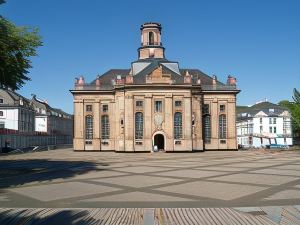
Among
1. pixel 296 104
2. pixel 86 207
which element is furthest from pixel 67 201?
pixel 296 104

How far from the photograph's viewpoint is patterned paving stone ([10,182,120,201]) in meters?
17.9

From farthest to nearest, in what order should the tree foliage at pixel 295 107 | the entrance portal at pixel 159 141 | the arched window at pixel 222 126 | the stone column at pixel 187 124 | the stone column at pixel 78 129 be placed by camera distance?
the tree foliage at pixel 295 107 → the stone column at pixel 78 129 → the arched window at pixel 222 126 → the entrance portal at pixel 159 141 → the stone column at pixel 187 124

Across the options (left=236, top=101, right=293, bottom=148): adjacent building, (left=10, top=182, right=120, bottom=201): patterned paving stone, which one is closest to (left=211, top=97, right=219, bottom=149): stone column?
(left=236, top=101, right=293, bottom=148): adjacent building

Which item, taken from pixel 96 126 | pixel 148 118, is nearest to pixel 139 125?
pixel 148 118

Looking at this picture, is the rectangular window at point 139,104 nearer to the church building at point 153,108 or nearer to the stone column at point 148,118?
the church building at point 153,108

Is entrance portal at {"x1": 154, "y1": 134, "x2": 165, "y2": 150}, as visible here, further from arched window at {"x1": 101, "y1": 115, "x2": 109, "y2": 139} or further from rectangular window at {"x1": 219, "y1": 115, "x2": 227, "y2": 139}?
rectangular window at {"x1": 219, "y1": 115, "x2": 227, "y2": 139}

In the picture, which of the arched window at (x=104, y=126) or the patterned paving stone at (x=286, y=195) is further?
the arched window at (x=104, y=126)

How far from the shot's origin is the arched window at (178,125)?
64812 millimetres

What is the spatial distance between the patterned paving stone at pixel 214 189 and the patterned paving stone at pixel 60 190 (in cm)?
325

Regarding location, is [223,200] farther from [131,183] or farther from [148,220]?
[131,183]

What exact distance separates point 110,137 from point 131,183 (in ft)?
160

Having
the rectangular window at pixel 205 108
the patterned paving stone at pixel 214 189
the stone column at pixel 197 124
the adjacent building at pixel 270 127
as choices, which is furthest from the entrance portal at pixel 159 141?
the patterned paving stone at pixel 214 189

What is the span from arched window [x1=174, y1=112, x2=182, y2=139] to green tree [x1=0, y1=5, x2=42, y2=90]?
1696 inches

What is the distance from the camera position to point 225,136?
70.6 metres
